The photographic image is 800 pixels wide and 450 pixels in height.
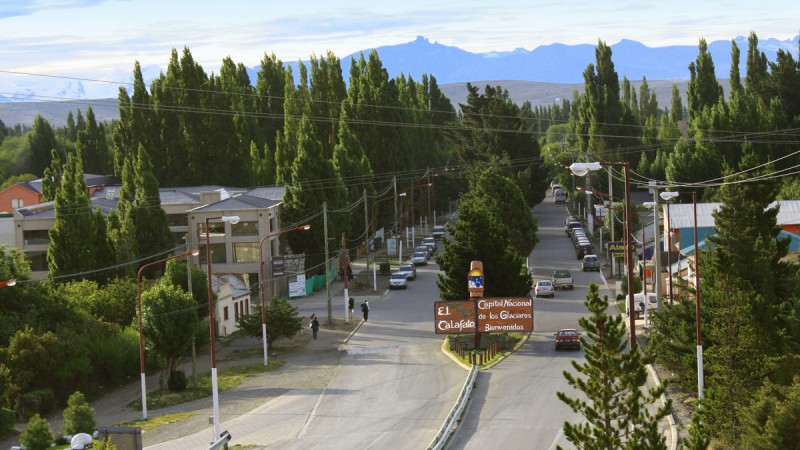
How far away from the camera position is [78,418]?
42281mm

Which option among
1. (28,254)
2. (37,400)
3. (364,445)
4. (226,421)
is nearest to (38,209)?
(28,254)

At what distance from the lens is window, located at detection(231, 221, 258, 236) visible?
78625 mm

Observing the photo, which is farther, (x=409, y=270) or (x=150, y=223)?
(x=409, y=270)

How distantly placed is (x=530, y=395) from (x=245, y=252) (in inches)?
1481

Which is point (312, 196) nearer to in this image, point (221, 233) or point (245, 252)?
point (245, 252)

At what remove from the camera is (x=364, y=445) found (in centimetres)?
3812

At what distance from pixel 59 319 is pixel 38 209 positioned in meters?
30.5

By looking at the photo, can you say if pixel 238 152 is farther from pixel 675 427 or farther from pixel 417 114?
pixel 675 427

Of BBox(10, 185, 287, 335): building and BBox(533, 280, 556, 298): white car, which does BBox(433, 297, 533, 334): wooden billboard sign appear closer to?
BBox(533, 280, 556, 298): white car

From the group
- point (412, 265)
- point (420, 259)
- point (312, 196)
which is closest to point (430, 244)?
point (420, 259)

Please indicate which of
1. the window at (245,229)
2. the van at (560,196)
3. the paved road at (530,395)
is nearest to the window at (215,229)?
the window at (245,229)

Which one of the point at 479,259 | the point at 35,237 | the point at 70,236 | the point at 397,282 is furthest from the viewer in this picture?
the point at 397,282

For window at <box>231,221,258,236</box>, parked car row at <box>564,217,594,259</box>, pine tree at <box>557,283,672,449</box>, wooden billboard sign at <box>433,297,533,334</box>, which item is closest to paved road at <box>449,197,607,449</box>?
wooden billboard sign at <box>433,297,533,334</box>

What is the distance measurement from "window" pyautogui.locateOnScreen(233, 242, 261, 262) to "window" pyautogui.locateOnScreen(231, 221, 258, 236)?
683mm
